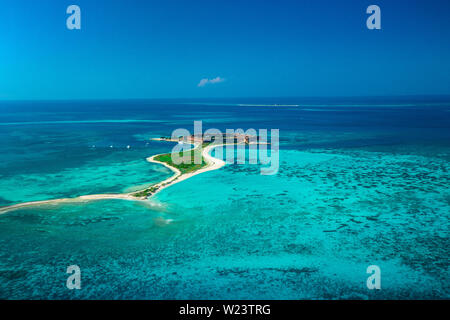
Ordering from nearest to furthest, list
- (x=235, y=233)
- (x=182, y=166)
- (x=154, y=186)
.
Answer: (x=235, y=233) < (x=154, y=186) < (x=182, y=166)

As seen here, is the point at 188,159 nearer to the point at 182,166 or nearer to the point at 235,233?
the point at 182,166

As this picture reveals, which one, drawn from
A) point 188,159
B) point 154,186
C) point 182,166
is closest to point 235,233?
point 154,186

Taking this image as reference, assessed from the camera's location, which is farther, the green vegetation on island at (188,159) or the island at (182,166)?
the green vegetation on island at (188,159)

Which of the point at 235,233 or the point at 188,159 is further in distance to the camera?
the point at 188,159

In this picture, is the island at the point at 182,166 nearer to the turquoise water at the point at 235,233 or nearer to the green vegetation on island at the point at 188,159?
the green vegetation on island at the point at 188,159

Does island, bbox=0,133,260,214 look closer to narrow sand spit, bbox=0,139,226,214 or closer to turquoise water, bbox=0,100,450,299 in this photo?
narrow sand spit, bbox=0,139,226,214

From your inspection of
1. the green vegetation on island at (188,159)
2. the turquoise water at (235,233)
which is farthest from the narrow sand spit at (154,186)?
the turquoise water at (235,233)

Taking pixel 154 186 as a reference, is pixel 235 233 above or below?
below

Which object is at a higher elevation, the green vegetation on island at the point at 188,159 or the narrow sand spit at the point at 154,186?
the green vegetation on island at the point at 188,159

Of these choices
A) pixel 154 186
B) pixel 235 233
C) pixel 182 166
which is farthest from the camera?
pixel 182 166
